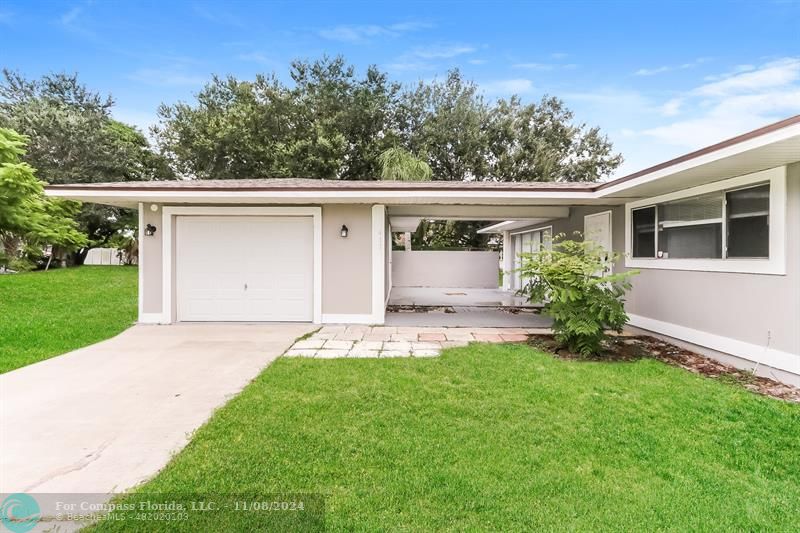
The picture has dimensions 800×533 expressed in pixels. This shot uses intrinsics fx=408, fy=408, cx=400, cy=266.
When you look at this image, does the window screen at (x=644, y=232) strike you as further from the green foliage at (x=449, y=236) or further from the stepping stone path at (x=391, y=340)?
the green foliage at (x=449, y=236)

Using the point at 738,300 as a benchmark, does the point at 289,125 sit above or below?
above

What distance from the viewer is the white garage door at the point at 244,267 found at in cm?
847

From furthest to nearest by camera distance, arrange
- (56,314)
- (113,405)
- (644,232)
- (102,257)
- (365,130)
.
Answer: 1. (102,257)
2. (365,130)
3. (56,314)
4. (644,232)
5. (113,405)

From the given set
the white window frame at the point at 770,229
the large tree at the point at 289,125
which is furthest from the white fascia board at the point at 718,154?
the large tree at the point at 289,125

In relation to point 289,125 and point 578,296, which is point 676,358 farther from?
point 289,125

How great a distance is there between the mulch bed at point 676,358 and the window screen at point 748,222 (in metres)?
1.51

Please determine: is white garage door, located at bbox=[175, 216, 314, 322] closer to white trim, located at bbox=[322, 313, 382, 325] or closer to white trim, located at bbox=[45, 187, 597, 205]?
white trim, located at bbox=[322, 313, 382, 325]

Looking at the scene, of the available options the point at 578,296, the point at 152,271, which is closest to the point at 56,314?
the point at 152,271

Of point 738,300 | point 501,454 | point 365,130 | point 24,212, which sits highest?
point 365,130

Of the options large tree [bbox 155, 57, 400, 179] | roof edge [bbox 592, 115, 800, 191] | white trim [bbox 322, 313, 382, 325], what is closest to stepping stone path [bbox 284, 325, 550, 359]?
white trim [bbox 322, 313, 382, 325]

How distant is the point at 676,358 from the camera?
229 inches

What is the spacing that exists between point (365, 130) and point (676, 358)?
18.9 metres

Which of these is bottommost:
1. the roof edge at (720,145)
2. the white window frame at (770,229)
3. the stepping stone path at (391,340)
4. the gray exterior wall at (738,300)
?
the stepping stone path at (391,340)

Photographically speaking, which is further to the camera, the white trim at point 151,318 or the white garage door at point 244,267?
the white garage door at point 244,267
